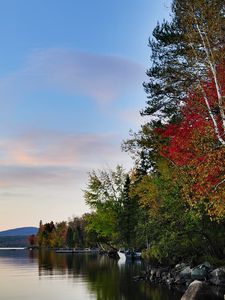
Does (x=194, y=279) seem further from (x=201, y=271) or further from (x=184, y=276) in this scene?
(x=184, y=276)

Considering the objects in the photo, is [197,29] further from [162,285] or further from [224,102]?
[162,285]

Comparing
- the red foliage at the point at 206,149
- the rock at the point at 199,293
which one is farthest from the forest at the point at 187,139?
the rock at the point at 199,293

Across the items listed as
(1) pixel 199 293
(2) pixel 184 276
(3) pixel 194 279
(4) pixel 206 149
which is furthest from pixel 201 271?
(4) pixel 206 149

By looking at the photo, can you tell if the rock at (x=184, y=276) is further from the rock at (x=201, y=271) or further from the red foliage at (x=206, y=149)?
the red foliage at (x=206, y=149)

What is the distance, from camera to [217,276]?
1188 inches

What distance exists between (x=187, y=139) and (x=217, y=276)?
30.9 feet

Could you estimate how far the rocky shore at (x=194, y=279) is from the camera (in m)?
24.6

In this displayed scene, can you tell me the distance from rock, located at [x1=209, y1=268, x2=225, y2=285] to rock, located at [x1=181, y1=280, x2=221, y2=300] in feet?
14.7

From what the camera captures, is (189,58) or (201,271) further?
(201,271)

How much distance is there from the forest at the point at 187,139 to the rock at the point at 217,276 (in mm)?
2409

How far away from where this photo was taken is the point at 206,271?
32.4 m

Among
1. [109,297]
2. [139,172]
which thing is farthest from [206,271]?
[139,172]

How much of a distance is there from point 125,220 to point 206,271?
43725 mm

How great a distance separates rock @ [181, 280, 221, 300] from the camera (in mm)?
24016
